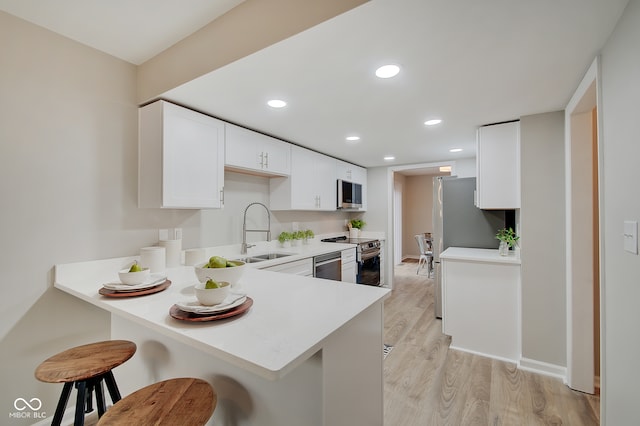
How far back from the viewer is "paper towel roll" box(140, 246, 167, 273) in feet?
6.63

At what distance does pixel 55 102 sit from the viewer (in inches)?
70.5

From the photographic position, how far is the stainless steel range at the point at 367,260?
4102mm

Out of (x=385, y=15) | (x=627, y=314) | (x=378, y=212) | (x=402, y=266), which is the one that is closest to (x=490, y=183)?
(x=627, y=314)

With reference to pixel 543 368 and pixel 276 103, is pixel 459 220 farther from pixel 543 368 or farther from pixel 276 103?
pixel 276 103

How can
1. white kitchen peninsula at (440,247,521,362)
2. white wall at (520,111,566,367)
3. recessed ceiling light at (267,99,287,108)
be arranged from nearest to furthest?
1. recessed ceiling light at (267,99,287,108)
2. white wall at (520,111,566,367)
3. white kitchen peninsula at (440,247,521,362)

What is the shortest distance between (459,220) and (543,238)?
1.11 meters

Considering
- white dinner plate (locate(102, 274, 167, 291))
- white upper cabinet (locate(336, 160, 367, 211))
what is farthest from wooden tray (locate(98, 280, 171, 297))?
white upper cabinet (locate(336, 160, 367, 211))

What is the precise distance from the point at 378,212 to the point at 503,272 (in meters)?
2.74

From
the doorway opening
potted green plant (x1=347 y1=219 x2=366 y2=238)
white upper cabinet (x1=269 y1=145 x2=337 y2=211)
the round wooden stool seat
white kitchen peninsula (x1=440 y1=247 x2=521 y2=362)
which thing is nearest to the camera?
Result: the round wooden stool seat

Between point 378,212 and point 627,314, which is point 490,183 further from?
point 378,212

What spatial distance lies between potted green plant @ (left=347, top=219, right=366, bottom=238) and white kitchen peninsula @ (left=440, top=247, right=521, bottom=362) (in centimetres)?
239

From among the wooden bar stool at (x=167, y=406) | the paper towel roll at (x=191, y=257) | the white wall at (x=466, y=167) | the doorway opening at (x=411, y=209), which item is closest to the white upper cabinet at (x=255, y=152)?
the paper towel roll at (x=191, y=257)

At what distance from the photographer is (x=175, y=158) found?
2.12 meters

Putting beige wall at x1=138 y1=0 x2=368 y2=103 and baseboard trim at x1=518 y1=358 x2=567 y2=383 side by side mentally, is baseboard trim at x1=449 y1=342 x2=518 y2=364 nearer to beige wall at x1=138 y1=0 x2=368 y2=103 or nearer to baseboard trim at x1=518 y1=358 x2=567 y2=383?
baseboard trim at x1=518 y1=358 x2=567 y2=383
